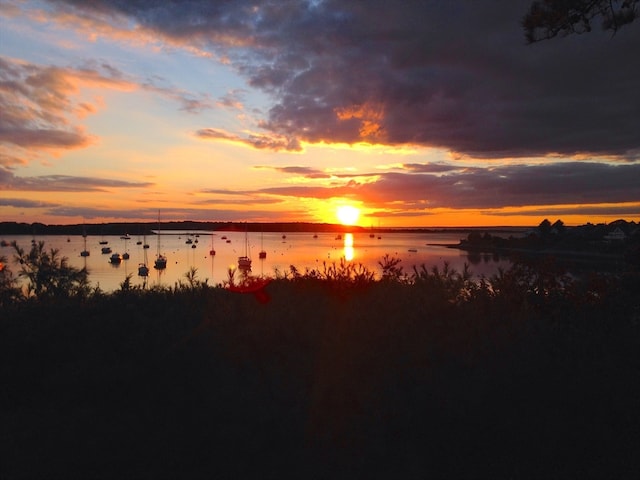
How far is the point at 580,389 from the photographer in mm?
5293

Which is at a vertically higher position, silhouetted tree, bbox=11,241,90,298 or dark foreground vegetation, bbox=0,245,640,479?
silhouetted tree, bbox=11,241,90,298

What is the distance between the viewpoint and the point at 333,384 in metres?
5.34

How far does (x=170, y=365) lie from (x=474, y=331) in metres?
3.71

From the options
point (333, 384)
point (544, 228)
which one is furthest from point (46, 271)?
point (544, 228)

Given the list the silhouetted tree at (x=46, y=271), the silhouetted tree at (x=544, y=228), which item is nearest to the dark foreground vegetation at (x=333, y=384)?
the silhouetted tree at (x=46, y=271)

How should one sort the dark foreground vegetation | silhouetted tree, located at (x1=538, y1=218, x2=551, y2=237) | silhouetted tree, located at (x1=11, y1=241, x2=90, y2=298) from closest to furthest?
the dark foreground vegetation → silhouetted tree, located at (x1=11, y1=241, x2=90, y2=298) → silhouetted tree, located at (x1=538, y1=218, x2=551, y2=237)

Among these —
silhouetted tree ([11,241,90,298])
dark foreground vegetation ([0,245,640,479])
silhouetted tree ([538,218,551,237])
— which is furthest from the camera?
silhouetted tree ([538,218,551,237])

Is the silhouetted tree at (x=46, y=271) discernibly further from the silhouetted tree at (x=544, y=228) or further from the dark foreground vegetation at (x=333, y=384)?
the silhouetted tree at (x=544, y=228)

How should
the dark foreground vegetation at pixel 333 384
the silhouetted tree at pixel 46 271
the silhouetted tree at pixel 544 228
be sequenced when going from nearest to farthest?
the dark foreground vegetation at pixel 333 384
the silhouetted tree at pixel 46 271
the silhouetted tree at pixel 544 228

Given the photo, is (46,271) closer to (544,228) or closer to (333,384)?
(333,384)

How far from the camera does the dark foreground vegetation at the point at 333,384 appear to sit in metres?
4.42

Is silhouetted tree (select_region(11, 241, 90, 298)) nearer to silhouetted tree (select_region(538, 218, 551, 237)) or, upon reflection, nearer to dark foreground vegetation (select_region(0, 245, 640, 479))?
dark foreground vegetation (select_region(0, 245, 640, 479))

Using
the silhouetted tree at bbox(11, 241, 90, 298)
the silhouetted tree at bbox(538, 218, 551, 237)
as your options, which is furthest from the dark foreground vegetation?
the silhouetted tree at bbox(538, 218, 551, 237)

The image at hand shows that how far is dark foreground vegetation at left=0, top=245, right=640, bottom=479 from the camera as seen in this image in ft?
14.5
